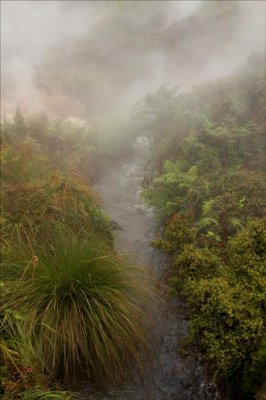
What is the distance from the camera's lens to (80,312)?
409 centimetres

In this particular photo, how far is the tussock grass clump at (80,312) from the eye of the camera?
395 centimetres

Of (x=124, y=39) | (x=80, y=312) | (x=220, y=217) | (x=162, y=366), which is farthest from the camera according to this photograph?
(x=124, y=39)

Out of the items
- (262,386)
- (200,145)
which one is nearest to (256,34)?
(200,145)

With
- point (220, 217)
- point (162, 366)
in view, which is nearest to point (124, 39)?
point (220, 217)

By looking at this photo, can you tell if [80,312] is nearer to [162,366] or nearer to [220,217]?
[162,366]

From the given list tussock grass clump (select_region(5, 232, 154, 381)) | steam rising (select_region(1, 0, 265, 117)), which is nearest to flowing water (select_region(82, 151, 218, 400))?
tussock grass clump (select_region(5, 232, 154, 381))

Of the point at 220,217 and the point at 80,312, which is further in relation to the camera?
the point at 220,217

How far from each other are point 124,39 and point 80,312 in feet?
69.0

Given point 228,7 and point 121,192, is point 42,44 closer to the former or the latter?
point 228,7

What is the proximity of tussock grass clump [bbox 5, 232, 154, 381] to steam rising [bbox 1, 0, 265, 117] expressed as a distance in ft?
40.1

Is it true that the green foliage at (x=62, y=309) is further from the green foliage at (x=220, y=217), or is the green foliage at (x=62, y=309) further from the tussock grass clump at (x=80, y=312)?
the green foliage at (x=220, y=217)

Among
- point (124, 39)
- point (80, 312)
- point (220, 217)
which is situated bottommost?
point (80, 312)

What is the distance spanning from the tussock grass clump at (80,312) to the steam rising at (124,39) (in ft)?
40.1

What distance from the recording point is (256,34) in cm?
1705
